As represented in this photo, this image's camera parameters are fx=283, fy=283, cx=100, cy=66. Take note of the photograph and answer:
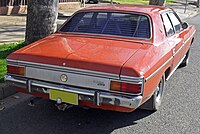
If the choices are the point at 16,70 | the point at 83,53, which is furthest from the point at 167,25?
the point at 16,70

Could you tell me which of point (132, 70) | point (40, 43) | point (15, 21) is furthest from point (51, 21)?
point (15, 21)

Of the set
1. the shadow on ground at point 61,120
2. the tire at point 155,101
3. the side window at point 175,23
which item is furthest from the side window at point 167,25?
the shadow on ground at point 61,120

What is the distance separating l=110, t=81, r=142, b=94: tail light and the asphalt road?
0.72 meters

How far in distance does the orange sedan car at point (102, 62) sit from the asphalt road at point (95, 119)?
1.00ft

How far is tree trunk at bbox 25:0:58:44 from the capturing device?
20.1ft

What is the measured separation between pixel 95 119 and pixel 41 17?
3089 millimetres

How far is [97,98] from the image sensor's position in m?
3.33

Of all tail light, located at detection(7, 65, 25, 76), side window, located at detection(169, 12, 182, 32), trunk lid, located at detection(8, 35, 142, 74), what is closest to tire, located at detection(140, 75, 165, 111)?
trunk lid, located at detection(8, 35, 142, 74)

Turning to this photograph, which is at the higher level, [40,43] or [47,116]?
[40,43]

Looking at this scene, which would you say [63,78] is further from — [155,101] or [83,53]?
[155,101]

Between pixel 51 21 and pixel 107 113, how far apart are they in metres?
2.93

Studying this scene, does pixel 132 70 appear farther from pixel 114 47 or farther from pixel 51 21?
pixel 51 21

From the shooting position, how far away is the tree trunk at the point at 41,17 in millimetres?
6133

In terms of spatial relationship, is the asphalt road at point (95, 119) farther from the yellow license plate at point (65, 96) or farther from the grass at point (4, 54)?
the grass at point (4, 54)
